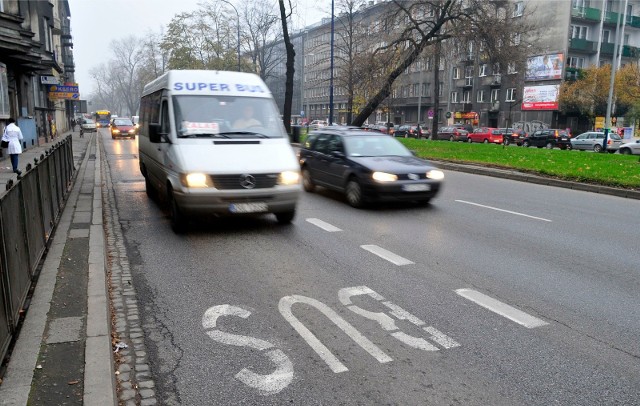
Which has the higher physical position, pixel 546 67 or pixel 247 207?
pixel 546 67

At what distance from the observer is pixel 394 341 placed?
14.2ft

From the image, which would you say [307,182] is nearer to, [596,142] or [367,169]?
[367,169]

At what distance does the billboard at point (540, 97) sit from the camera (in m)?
53.2

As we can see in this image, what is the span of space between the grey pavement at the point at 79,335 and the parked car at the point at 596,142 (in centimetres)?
3595

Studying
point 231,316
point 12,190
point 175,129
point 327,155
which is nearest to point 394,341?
point 231,316

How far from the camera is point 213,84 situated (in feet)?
29.9

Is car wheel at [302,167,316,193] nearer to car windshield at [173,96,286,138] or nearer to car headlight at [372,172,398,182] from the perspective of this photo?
car headlight at [372,172,398,182]

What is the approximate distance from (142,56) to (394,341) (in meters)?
118

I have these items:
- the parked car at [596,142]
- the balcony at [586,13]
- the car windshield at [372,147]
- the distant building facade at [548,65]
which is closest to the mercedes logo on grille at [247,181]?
the car windshield at [372,147]

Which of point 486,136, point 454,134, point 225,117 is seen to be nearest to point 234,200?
point 225,117

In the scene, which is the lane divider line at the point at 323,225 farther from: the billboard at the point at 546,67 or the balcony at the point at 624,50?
the balcony at the point at 624,50

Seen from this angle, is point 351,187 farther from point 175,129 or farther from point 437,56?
point 437,56

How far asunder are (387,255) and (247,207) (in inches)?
90.2

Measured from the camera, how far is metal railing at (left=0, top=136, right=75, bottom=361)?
386cm
